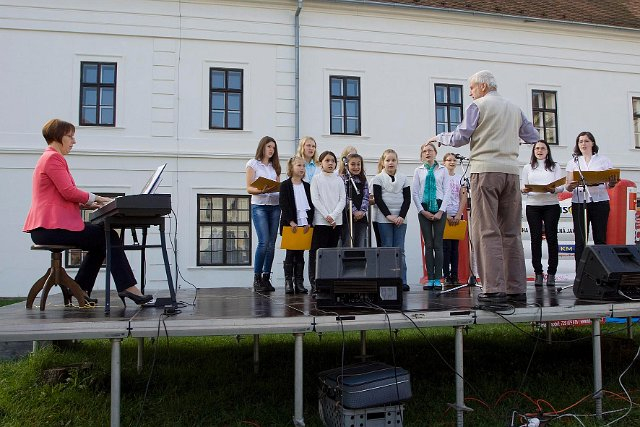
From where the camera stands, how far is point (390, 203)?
6625 millimetres

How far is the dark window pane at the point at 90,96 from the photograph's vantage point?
45.0 feet

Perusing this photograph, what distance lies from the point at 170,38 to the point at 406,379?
474 inches

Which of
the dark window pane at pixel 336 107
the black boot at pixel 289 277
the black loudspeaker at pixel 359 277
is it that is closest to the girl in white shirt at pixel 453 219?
the black boot at pixel 289 277

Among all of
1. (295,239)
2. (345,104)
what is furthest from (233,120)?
(295,239)

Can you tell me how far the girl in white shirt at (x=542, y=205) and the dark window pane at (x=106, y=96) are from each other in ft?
34.2

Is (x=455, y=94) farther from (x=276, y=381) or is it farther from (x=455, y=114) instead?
(x=276, y=381)

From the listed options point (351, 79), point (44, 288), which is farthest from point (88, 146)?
point (44, 288)

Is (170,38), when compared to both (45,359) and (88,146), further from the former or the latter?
(45,359)

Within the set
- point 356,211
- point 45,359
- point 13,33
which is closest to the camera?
point 45,359

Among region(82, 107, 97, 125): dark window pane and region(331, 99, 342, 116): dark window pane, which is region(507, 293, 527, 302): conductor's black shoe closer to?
region(331, 99, 342, 116): dark window pane

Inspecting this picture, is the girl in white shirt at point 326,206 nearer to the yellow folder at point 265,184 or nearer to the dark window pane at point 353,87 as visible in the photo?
the yellow folder at point 265,184

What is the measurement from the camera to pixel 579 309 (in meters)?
4.46

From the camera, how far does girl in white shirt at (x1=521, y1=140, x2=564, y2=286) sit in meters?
6.36

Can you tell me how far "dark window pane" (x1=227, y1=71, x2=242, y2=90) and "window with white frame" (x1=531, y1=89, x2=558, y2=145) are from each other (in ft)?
26.6
